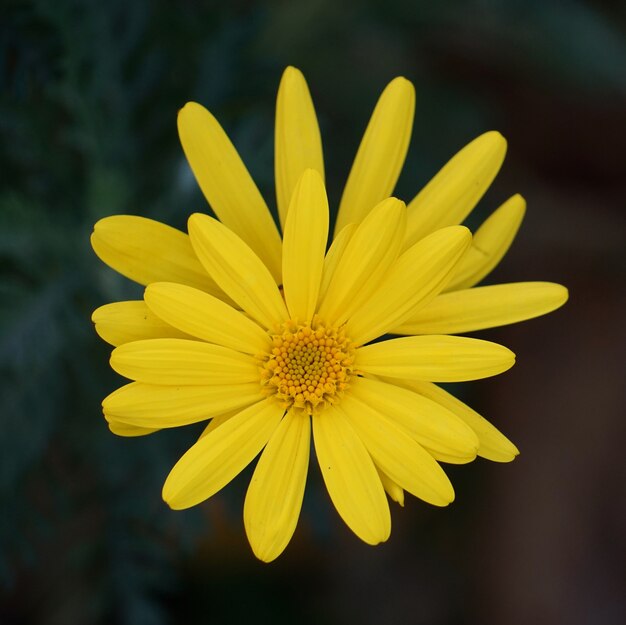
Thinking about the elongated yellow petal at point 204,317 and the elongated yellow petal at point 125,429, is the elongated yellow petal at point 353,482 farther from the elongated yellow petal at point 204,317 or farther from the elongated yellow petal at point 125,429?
the elongated yellow petal at point 125,429

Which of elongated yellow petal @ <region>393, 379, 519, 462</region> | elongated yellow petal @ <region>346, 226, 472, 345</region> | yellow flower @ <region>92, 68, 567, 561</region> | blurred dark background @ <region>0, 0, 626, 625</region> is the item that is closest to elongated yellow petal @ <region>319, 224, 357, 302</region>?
yellow flower @ <region>92, 68, 567, 561</region>

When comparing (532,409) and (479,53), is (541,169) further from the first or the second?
(532,409)

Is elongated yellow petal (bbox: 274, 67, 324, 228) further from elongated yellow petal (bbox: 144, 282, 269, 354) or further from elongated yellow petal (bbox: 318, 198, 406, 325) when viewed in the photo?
elongated yellow petal (bbox: 144, 282, 269, 354)

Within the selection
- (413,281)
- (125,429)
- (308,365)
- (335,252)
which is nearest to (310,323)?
(308,365)

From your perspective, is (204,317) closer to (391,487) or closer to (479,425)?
(391,487)

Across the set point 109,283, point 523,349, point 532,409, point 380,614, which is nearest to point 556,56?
point 523,349

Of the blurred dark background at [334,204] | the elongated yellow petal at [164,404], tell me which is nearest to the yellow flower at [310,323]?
the elongated yellow petal at [164,404]
